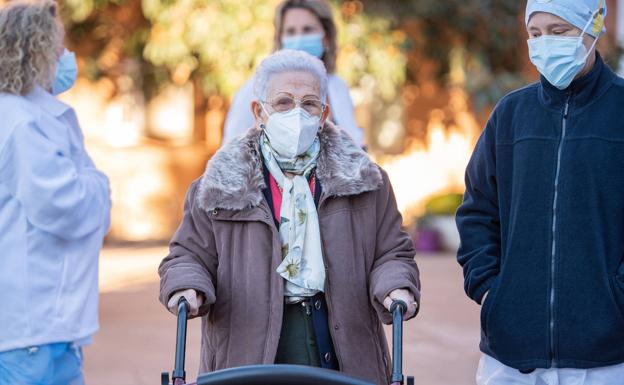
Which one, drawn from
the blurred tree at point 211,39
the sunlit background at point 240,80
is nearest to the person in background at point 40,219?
the blurred tree at point 211,39

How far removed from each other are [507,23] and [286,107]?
43.4ft

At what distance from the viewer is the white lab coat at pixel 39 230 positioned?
4273 millimetres

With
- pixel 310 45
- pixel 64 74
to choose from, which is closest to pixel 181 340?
pixel 64 74

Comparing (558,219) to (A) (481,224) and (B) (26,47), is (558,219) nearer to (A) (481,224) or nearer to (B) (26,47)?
(A) (481,224)

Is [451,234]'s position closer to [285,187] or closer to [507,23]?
[507,23]

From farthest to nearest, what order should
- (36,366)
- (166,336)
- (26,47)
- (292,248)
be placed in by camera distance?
(166,336) → (26,47) → (36,366) → (292,248)

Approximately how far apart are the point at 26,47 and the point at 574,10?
2.15m

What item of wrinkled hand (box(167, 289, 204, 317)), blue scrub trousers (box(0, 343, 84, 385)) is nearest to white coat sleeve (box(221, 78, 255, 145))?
blue scrub trousers (box(0, 343, 84, 385))

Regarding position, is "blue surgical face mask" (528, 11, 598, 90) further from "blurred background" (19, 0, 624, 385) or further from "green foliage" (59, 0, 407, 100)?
"green foliage" (59, 0, 407, 100)

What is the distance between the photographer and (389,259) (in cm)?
376

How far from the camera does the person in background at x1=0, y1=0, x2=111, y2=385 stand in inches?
168

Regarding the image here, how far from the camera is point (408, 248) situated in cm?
382

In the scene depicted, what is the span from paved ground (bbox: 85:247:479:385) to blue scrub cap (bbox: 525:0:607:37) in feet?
13.3

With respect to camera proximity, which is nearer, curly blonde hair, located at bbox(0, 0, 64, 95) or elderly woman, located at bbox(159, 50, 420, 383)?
elderly woman, located at bbox(159, 50, 420, 383)
